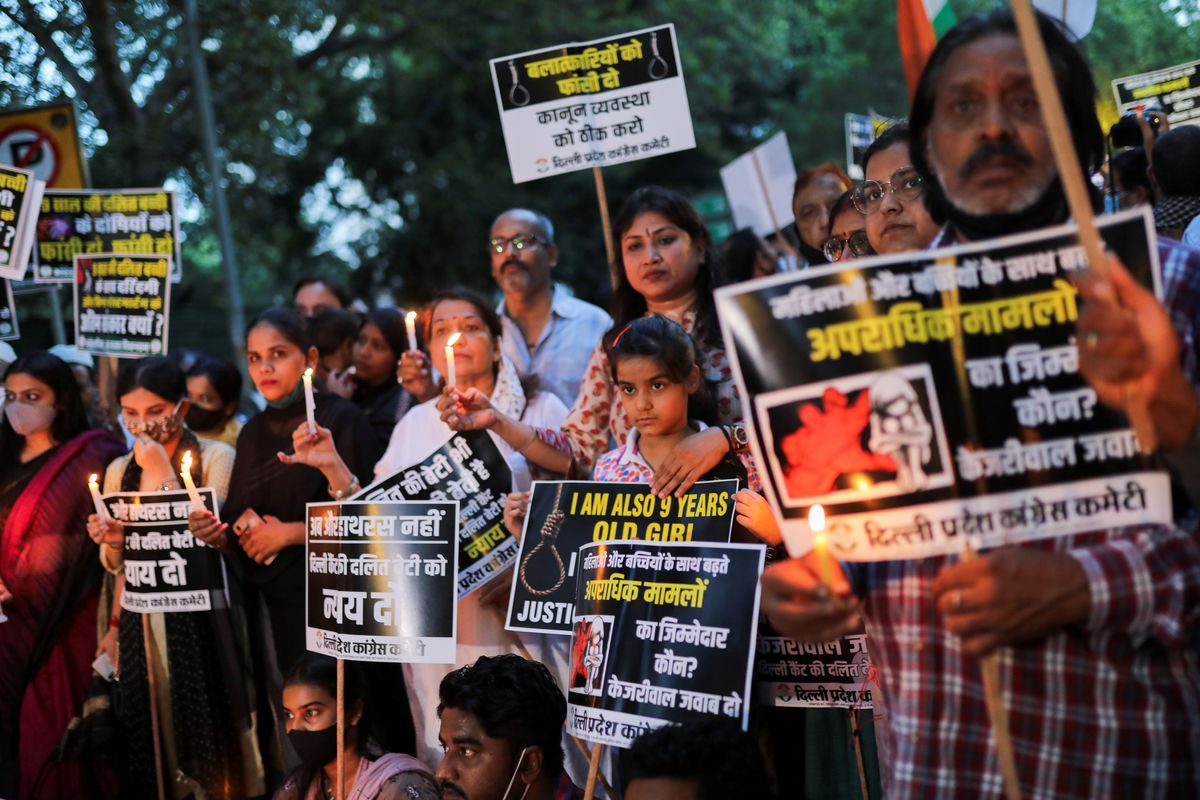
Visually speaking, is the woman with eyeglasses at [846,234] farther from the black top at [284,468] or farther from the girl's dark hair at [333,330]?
the girl's dark hair at [333,330]

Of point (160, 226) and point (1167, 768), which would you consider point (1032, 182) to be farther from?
point (160, 226)

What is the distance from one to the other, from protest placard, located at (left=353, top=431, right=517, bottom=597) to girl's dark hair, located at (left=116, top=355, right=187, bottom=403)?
5.68 ft

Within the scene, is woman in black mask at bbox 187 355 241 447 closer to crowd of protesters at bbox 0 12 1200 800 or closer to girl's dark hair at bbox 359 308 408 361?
crowd of protesters at bbox 0 12 1200 800

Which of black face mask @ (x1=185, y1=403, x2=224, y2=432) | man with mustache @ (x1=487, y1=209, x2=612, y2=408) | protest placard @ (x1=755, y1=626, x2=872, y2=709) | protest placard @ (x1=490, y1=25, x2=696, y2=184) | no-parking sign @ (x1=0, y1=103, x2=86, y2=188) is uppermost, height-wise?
no-parking sign @ (x1=0, y1=103, x2=86, y2=188)

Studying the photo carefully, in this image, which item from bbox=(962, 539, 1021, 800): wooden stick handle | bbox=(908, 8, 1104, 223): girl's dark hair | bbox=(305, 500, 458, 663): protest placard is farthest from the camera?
bbox=(305, 500, 458, 663): protest placard

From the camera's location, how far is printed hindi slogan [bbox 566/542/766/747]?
153 inches

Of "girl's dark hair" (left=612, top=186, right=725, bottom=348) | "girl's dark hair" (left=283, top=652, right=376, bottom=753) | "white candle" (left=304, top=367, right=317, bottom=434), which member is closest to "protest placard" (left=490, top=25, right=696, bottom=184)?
"girl's dark hair" (left=612, top=186, right=725, bottom=348)

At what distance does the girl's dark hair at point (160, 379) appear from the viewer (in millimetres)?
6523

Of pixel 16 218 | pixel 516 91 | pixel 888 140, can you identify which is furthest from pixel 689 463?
pixel 16 218

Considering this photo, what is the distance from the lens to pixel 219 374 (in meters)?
7.06

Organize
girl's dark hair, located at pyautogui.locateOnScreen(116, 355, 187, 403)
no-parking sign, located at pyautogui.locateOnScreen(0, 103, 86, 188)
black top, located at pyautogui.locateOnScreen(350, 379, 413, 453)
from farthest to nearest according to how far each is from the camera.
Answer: no-parking sign, located at pyautogui.locateOnScreen(0, 103, 86, 188), black top, located at pyautogui.locateOnScreen(350, 379, 413, 453), girl's dark hair, located at pyautogui.locateOnScreen(116, 355, 187, 403)

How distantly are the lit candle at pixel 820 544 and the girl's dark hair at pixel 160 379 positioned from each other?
15.7 ft

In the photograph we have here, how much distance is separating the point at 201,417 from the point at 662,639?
3.76 meters

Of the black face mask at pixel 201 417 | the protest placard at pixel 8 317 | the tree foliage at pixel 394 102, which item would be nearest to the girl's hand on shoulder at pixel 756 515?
the black face mask at pixel 201 417
